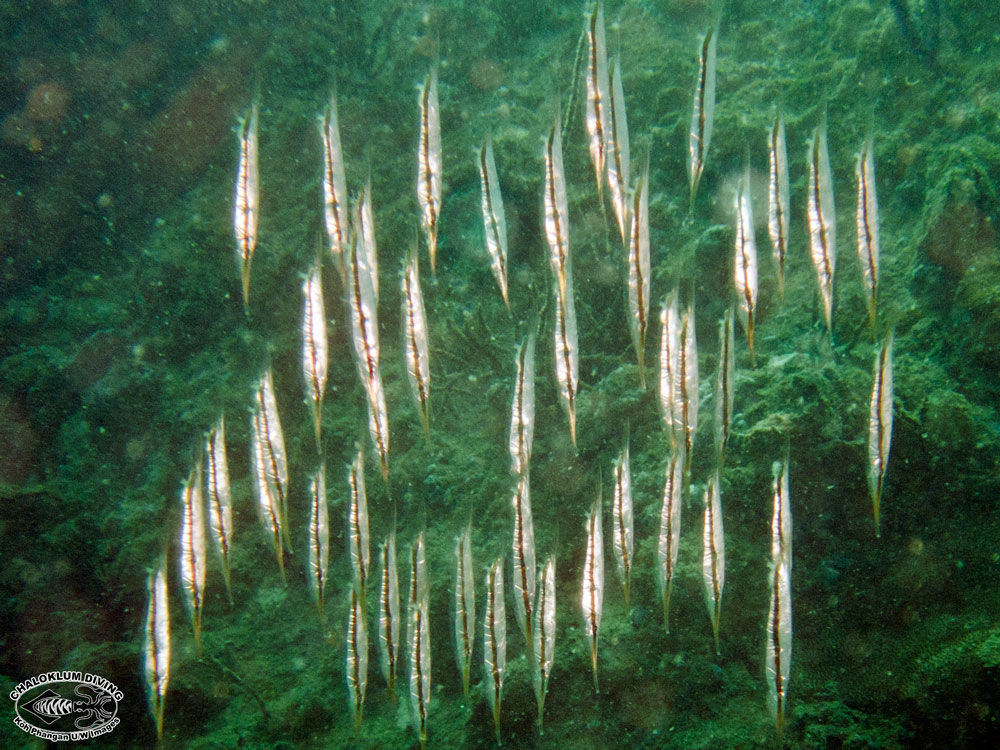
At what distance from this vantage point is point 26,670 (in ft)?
16.9

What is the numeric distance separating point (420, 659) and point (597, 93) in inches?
143

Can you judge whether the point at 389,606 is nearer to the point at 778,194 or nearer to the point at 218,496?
the point at 218,496

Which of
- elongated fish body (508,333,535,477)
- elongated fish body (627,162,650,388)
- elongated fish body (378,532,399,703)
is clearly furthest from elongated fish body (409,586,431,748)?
elongated fish body (627,162,650,388)

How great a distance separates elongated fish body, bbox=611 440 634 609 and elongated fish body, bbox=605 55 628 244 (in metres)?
1.05

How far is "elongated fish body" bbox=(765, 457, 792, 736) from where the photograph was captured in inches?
114

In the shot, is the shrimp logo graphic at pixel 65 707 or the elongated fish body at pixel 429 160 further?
the shrimp logo graphic at pixel 65 707

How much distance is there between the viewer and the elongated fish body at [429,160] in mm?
3244

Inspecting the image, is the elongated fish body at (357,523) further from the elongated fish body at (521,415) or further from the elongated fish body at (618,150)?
the elongated fish body at (618,150)

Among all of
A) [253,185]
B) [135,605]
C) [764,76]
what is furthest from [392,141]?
[135,605]

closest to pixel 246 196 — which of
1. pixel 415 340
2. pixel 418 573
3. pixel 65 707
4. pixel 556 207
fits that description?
pixel 415 340

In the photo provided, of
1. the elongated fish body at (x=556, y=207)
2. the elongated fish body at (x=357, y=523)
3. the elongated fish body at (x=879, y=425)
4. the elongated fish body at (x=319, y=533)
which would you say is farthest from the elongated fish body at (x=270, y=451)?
the elongated fish body at (x=879, y=425)

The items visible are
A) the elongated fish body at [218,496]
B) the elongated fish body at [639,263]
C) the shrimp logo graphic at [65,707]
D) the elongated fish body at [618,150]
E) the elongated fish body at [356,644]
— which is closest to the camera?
the elongated fish body at [639,263]

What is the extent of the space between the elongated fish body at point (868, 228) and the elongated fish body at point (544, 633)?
238cm

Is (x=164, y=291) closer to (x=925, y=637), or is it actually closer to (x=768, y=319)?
(x=768, y=319)
